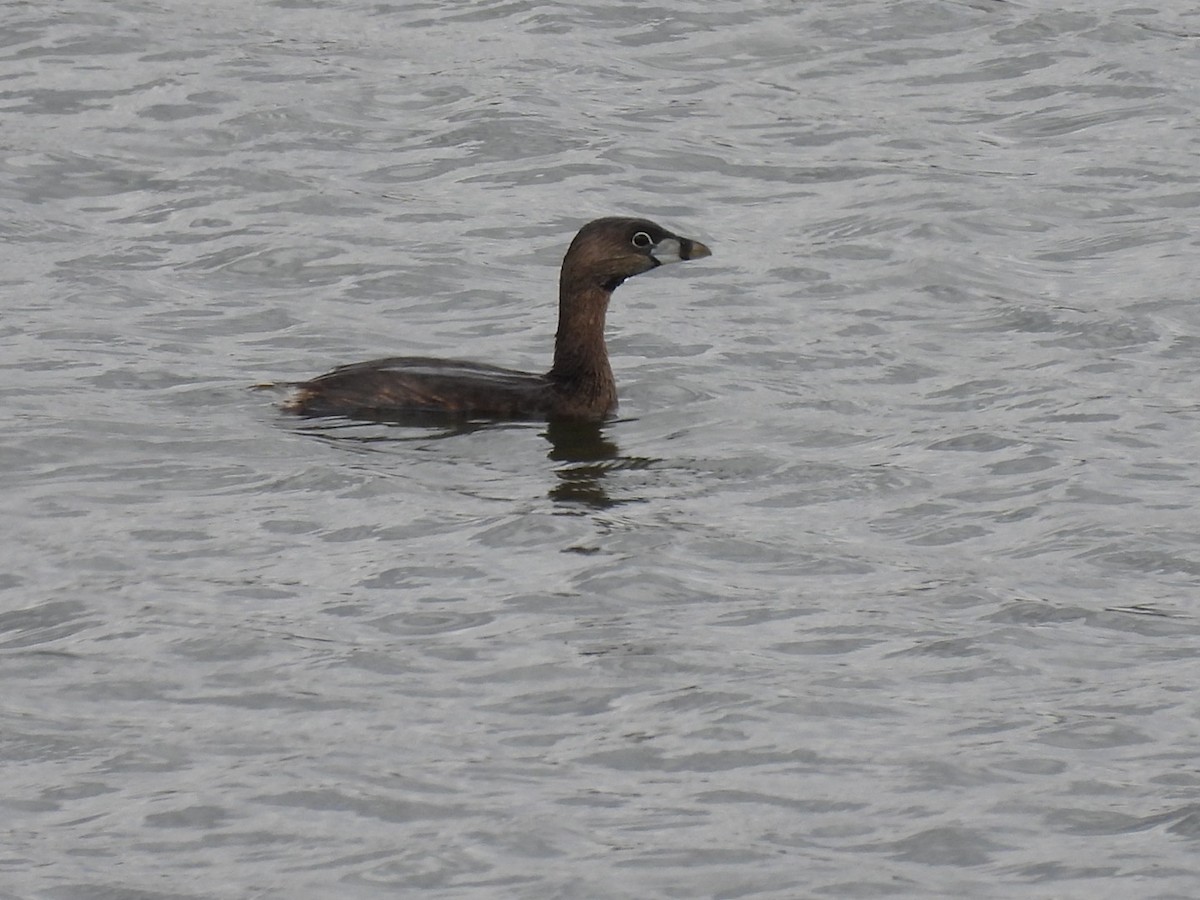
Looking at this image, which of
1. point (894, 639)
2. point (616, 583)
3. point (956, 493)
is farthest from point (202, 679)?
point (956, 493)

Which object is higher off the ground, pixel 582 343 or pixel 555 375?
pixel 582 343

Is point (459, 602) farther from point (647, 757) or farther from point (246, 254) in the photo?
point (246, 254)

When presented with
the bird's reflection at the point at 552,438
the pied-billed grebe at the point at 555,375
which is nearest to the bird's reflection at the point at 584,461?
the bird's reflection at the point at 552,438

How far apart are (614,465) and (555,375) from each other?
2.71 feet

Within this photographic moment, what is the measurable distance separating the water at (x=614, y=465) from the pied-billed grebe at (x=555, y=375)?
19 cm

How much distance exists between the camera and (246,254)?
52.4 ft

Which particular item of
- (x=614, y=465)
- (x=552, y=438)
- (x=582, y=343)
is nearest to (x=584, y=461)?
(x=614, y=465)

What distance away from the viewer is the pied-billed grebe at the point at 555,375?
12.8 m

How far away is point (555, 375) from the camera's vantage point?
43.3 feet

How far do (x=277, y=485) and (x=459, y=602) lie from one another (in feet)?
5.79

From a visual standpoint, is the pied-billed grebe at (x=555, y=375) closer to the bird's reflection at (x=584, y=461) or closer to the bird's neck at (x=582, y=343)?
the bird's neck at (x=582, y=343)

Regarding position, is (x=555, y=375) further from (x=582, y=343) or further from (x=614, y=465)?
(x=614, y=465)

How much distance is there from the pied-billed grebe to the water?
0.19 meters

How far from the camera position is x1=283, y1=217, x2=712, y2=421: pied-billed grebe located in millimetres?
12750
